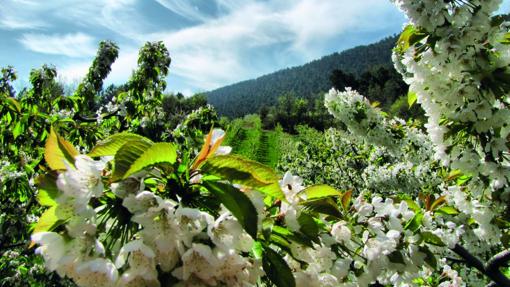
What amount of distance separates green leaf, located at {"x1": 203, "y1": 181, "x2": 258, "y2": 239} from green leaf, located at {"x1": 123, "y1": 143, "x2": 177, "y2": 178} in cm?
13

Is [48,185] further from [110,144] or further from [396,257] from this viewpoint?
[396,257]

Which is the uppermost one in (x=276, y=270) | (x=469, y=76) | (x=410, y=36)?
(x=410, y=36)

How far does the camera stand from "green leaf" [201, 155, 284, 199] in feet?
3.01

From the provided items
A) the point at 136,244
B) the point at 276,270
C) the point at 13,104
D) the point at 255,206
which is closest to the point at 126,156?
the point at 136,244

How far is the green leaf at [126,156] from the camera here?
0.85 metres

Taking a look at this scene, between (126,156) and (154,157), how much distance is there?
63 mm

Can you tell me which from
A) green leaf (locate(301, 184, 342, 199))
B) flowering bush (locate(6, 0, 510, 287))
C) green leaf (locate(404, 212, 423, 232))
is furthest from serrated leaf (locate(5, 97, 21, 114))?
green leaf (locate(404, 212, 423, 232))

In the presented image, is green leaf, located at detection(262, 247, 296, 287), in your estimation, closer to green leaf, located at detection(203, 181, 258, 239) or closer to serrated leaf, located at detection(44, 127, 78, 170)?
green leaf, located at detection(203, 181, 258, 239)

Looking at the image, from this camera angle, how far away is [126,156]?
0.87 metres

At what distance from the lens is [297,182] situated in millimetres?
1219

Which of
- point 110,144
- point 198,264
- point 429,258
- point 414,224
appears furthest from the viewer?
point 414,224

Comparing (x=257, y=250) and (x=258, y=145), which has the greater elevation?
(x=257, y=250)

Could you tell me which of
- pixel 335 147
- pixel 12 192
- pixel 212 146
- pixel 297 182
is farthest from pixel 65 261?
pixel 335 147

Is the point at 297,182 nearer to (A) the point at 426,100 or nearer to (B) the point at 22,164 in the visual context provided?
(A) the point at 426,100
